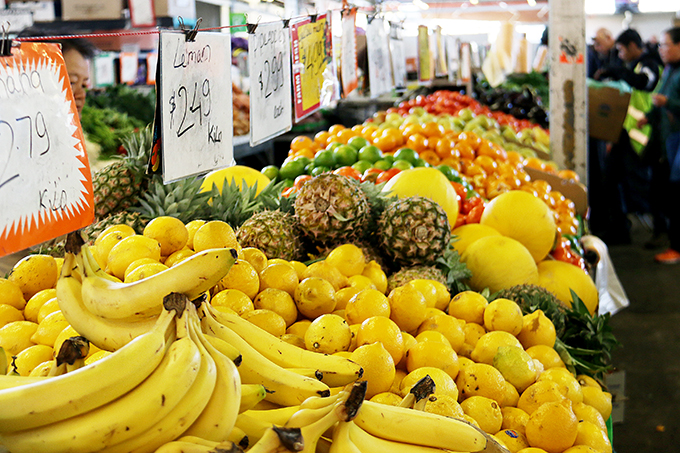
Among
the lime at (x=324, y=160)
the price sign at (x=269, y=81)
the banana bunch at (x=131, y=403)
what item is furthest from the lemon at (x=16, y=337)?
the lime at (x=324, y=160)

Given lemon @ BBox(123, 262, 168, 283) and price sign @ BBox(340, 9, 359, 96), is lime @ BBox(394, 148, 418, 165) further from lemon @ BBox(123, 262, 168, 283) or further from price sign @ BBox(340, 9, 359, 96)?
lemon @ BBox(123, 262, 168, 283)

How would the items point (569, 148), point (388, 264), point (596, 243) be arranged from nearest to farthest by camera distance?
1. point (388, 264)
2. point (596, 243)
3. point (569, 148)

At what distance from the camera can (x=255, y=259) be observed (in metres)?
1.95

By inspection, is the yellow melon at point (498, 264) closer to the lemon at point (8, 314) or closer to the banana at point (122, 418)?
the lemon at point (8, 314)

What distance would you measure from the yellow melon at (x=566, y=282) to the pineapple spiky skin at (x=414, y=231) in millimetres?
869

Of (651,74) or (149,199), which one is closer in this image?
(149,199)

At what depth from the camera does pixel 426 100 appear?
7105 mm

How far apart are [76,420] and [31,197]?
0.52 m

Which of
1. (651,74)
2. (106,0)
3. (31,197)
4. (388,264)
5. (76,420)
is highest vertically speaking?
(106,0)

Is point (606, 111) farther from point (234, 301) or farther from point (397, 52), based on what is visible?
point (234, 301)

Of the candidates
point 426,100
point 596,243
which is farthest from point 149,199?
point 426,100

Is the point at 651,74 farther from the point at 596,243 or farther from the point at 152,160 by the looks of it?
the point at 152,160

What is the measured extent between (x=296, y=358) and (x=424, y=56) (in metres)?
4.84

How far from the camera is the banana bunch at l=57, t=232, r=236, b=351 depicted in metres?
1.09
